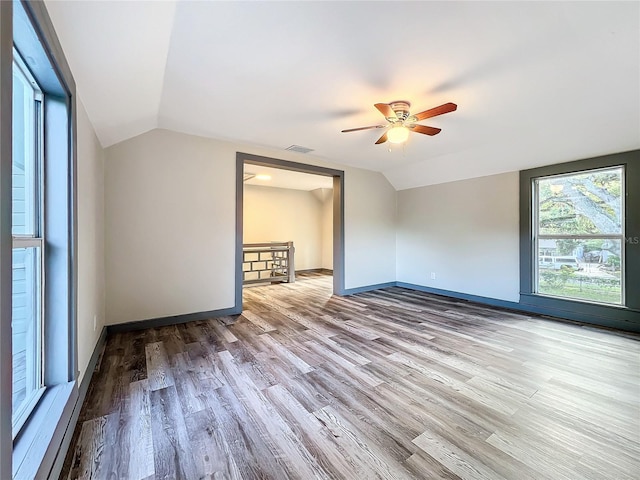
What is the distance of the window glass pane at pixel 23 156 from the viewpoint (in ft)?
4.31

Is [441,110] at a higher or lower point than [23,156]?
higher

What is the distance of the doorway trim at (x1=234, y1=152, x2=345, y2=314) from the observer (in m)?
3.92

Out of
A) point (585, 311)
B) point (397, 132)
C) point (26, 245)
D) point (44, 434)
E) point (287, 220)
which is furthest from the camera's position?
point (287, 220)

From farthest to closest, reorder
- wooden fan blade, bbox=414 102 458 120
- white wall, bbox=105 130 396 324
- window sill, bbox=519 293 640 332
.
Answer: window sill, bbox=519 293 640 332 < white wall, bbox=105 130 396 324 < wooden fan blade, bbox=414 102 458 120

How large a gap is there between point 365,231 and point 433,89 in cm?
326

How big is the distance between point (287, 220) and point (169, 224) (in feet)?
16.0

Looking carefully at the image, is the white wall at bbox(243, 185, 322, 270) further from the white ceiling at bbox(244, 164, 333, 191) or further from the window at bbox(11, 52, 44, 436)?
the window at bbox(11, 52, 44, 436)

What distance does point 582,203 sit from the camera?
3.76 m

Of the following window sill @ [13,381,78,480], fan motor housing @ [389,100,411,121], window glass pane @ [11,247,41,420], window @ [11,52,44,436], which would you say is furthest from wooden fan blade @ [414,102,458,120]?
window sill @ [13,381,78,480]

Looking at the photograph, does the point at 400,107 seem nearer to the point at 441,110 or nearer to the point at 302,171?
the point at 441,110

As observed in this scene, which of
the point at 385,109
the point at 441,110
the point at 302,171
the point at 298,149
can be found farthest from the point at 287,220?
the point at 441,110

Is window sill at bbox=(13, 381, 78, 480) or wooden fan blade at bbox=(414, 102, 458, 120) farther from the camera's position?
wooden fan blade at bbox=(414, 102, 458, 120)

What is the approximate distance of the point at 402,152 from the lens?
4.40 m

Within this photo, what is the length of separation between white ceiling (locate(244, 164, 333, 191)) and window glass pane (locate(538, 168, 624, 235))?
405 centimetres
